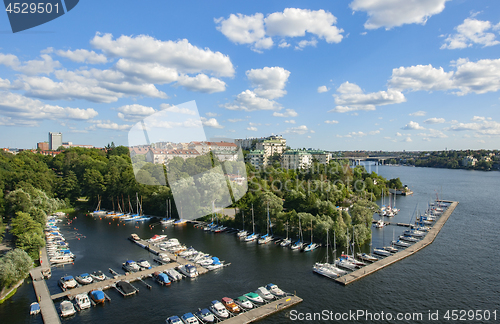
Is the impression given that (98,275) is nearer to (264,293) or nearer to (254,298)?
(254,298)

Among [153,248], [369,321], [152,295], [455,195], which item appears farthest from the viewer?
[455,195]

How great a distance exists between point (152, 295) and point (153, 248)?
18.3 feet

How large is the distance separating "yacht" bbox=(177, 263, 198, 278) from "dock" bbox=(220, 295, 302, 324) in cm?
392

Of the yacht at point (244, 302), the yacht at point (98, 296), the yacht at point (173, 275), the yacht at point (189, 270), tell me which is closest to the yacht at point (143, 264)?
the yacht at point (173, 275)

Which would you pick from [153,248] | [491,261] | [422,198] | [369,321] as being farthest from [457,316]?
[422,198]

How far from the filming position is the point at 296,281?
12109 millimetres

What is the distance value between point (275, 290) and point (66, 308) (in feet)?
22.9

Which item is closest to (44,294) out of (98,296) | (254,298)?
(98,296)

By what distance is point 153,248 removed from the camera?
53.6 feet

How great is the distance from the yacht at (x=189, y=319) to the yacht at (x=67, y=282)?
520 cm

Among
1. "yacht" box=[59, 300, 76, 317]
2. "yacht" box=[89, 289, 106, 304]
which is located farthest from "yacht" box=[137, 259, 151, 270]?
"yacht" box=[59, 300, 76, 317]

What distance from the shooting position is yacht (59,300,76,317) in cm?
943

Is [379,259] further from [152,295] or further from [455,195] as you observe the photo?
[455,195]

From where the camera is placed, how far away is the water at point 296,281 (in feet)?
32.9
